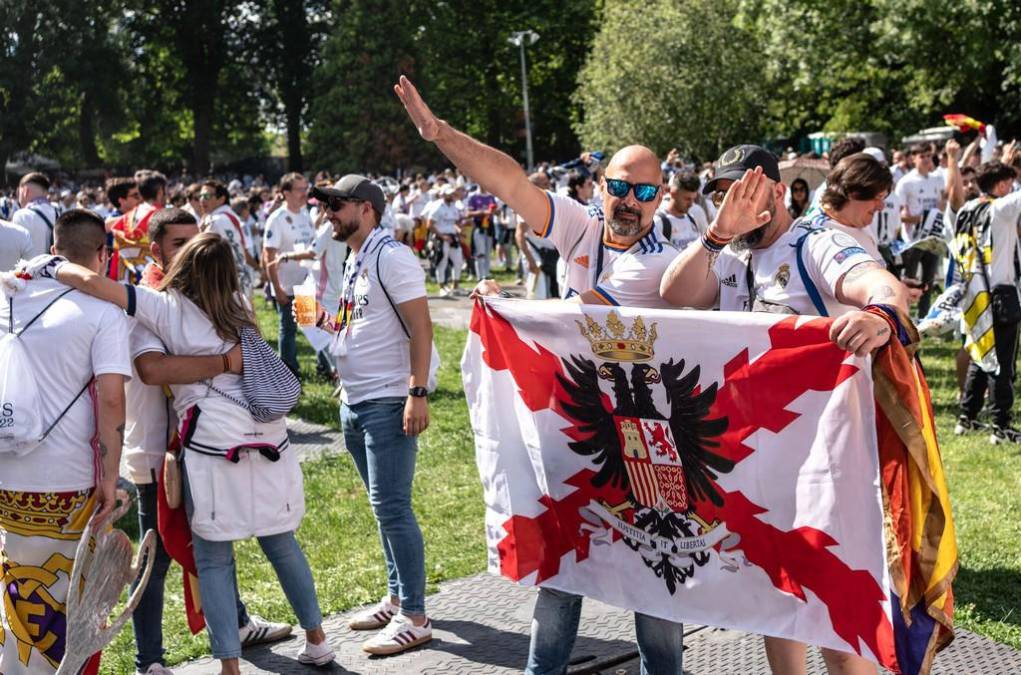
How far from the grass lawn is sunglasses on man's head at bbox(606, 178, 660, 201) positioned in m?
2.65

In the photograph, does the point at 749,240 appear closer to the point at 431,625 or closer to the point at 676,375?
the point at 676,375

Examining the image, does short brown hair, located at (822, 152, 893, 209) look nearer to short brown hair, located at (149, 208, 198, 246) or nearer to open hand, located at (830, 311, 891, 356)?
open hand, located at (830, 311, 891, 356)

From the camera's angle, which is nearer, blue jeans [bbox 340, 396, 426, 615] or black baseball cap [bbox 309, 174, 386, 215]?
blue jeans [bbox 340, 396, 426, 615]

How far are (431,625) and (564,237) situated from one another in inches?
85.9

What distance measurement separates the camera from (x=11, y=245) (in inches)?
320

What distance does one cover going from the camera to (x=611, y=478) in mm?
4035

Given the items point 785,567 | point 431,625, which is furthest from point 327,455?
point 785,567

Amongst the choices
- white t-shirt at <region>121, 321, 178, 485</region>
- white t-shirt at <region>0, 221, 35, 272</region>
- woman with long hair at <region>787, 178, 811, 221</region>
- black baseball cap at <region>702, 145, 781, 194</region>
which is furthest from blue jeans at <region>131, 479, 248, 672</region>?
woman with long hair at <region>787, 178, 811, 221</region>

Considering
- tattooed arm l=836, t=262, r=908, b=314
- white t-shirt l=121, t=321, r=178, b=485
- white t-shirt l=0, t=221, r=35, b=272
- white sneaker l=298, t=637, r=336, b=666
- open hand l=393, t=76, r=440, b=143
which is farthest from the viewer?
white t-shirt l=0, t=221, r=35, b=272

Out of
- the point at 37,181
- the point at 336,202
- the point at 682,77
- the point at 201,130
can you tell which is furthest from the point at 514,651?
the point at 201,130

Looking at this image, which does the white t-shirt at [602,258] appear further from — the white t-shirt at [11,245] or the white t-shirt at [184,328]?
the white t-shirt at [11,245]

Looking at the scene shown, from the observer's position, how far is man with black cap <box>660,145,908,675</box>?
3637mm

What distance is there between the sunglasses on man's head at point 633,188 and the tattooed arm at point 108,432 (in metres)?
1.95

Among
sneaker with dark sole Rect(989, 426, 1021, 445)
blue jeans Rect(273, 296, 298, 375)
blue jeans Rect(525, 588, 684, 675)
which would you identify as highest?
blue jeans Rect(273, 296, 298, 375)
